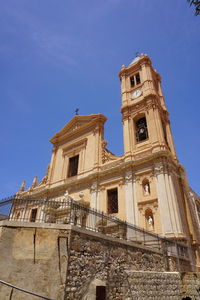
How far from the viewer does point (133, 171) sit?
1545 cm

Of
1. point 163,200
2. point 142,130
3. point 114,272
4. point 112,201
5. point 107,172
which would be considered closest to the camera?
point 114,272

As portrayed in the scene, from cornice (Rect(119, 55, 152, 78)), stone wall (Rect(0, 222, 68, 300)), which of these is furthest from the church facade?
stone wall (Rect(0, 222, 68, 300))

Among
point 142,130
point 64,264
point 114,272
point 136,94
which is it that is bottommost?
point 114,272

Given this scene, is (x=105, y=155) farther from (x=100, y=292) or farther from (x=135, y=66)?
(x=100, y=292)

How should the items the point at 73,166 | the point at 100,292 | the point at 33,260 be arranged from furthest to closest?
the point at 73,166
the point at 100,292
the point at 33,260

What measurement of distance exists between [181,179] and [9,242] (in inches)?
545

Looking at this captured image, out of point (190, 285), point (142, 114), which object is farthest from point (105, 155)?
point (190, 285)

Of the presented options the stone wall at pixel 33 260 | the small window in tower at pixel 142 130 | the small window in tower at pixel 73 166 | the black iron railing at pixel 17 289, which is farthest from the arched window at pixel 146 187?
Answer: the black iron railing at pixel 17 289

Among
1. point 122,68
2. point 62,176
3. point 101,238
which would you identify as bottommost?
point 101,238

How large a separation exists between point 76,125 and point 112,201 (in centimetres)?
1091

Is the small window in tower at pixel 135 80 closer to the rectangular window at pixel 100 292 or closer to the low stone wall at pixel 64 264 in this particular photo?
the low stone wall at pixel 64 264

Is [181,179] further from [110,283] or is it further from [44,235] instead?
[44,235]

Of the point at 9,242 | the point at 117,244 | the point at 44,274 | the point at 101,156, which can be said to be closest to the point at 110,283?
the point at 117,244

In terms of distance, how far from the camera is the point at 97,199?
53.0 ft
